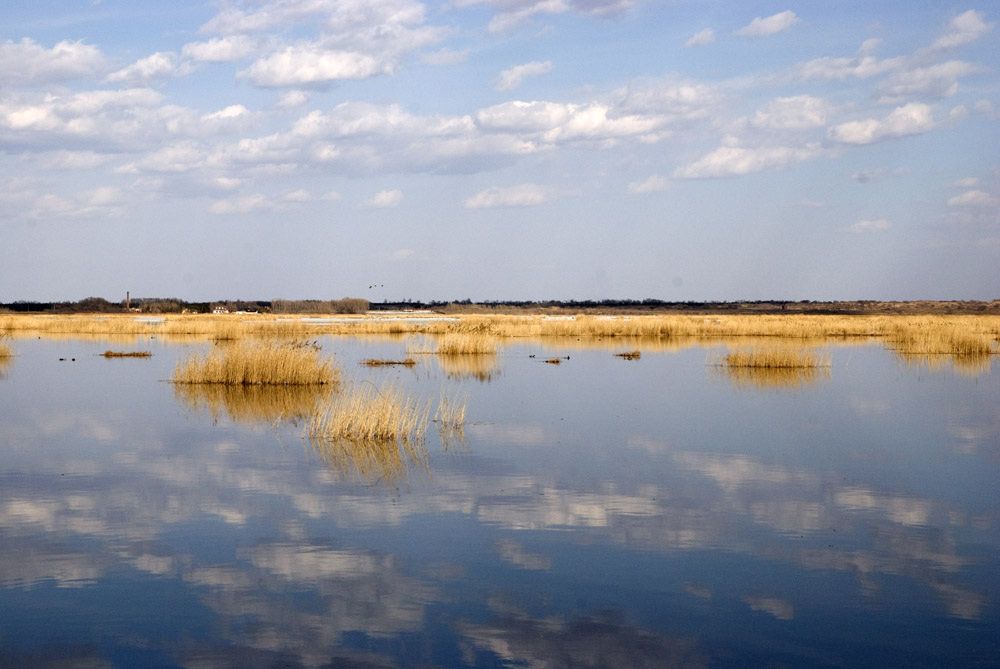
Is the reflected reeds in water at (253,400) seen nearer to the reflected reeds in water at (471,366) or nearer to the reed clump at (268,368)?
the reed clump at (268,368)

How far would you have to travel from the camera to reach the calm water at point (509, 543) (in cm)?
563

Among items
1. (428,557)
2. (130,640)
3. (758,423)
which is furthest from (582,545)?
(758,423)

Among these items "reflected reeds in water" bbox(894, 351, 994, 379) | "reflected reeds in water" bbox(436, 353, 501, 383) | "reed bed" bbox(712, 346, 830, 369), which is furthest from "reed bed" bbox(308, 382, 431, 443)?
"reflected reeds in water" bbox(894, 351, 994, 379)

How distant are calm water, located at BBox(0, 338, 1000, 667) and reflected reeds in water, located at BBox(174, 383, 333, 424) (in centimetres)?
25

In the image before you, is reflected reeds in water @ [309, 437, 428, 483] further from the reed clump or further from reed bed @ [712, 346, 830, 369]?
reed bed @ [712, 346, 830, 369]

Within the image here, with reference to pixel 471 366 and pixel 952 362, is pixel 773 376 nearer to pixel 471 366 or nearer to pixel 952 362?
pixel 471 366

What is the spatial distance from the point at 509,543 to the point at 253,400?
11.5m

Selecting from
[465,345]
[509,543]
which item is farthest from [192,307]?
[509,543]

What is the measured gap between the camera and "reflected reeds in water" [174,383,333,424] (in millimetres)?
16000

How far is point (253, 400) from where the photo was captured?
1830 centimetres

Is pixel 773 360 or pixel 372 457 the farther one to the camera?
pixel 773 360

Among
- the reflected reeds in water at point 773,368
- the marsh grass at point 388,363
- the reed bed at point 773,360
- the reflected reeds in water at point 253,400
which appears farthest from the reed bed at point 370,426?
the reed bed at point 773,360

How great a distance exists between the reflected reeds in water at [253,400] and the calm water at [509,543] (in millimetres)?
250

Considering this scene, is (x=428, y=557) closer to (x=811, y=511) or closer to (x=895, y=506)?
(x=811, y=511)
